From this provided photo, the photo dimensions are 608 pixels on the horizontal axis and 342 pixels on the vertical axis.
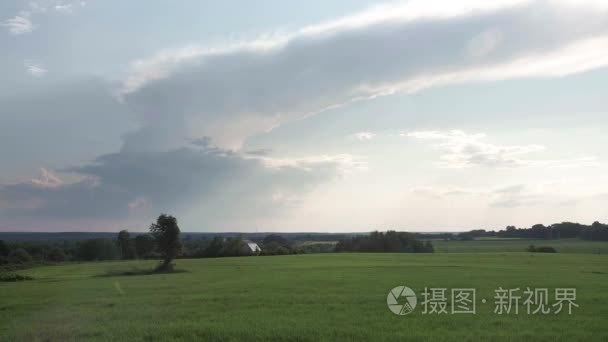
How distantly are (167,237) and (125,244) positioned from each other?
65.1m

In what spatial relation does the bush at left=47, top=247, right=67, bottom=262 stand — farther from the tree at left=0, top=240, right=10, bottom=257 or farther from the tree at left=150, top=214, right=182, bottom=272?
the tree at left=150, top=214, right=182, bottom=272

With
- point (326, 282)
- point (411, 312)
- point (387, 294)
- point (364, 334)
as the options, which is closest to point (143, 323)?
point (364, 334)

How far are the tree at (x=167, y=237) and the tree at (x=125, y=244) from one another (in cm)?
5733

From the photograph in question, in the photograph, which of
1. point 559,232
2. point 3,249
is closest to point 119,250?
point 3,249

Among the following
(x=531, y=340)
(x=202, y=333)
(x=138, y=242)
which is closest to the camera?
(x=531, y=340)

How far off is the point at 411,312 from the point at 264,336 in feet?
24.0

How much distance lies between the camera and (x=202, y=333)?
1590 centimetres

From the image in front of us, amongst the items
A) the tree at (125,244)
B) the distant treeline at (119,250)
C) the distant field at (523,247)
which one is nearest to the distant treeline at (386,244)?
the distant field at (523,247)

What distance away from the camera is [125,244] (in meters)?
112

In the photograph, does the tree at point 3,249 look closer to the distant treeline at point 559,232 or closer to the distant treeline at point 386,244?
the distant treeline at point 386,244

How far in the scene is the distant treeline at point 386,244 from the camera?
366ft

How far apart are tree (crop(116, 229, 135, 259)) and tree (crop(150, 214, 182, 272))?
57.3 metres

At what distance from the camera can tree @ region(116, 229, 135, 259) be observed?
108m

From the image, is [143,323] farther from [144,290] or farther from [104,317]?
[144,290]
